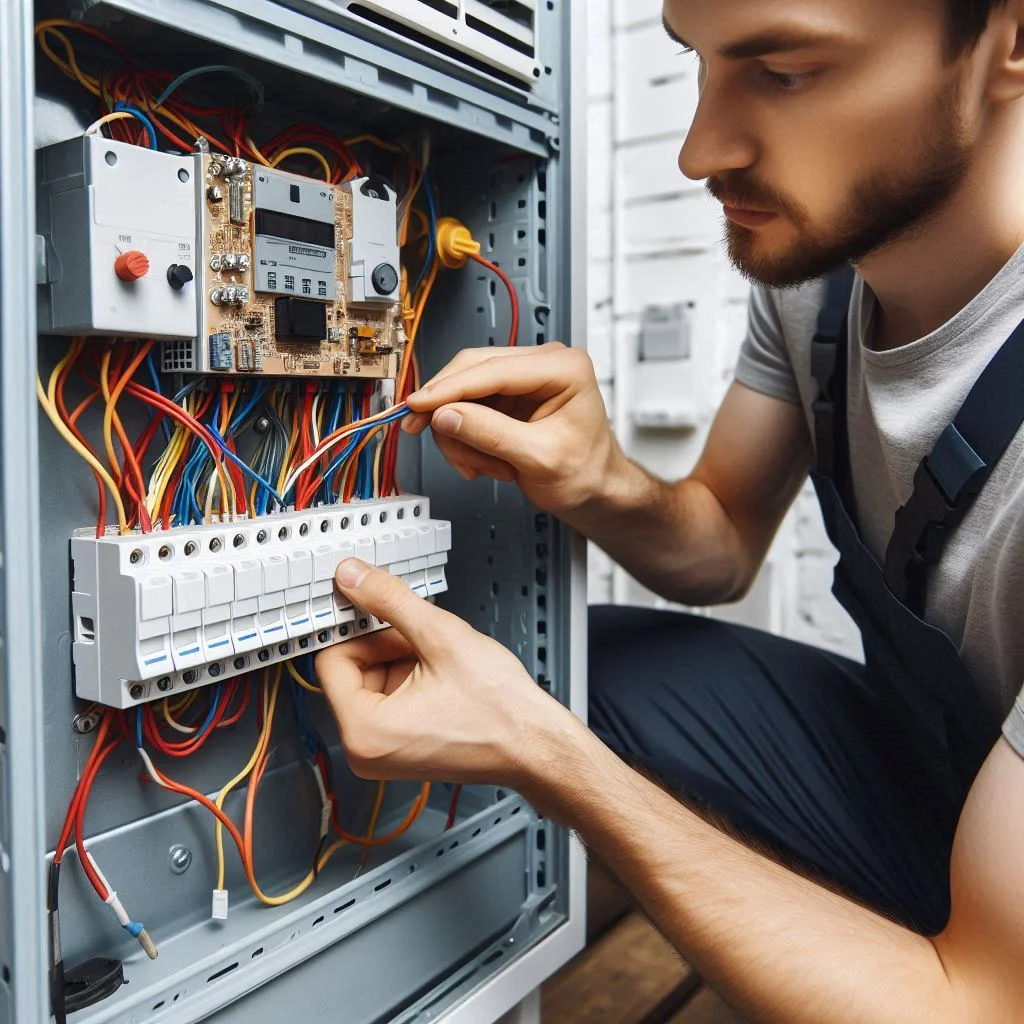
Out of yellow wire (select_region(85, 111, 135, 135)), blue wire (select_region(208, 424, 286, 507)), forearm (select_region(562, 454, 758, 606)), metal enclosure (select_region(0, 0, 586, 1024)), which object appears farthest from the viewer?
forearm (select_region(562, 454, 758, 606))

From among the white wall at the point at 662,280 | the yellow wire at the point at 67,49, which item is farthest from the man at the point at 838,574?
the white wall at the point at 662,280

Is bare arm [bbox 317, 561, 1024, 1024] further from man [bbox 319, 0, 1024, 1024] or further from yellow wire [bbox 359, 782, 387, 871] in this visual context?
yellow wire [bbox 359, 782, 387, 871]

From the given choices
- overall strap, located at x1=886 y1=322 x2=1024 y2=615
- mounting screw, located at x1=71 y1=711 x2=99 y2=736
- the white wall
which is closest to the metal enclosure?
mounting screw, located at x1=71 y1=711 x2=99 y2=736

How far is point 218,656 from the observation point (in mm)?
656

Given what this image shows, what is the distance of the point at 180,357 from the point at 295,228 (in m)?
0.14

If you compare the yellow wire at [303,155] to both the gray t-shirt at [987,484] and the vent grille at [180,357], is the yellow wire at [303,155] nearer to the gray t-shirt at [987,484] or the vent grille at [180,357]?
the vent grille at [180,357]

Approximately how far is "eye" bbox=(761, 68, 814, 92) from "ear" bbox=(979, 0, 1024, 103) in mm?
132

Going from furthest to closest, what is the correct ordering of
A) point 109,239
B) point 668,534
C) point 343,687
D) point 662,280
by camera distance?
point 662,280 < point 668,534 < point 343,687 < point 109,239

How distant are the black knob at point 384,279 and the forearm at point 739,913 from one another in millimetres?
389

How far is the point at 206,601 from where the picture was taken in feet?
2.10

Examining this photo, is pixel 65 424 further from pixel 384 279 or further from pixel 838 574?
pixel 838 574

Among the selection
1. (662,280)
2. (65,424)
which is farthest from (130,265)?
(662,280)

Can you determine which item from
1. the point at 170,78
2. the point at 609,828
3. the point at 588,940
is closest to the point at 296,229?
the point at 170,78

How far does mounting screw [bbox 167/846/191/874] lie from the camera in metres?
0.76
